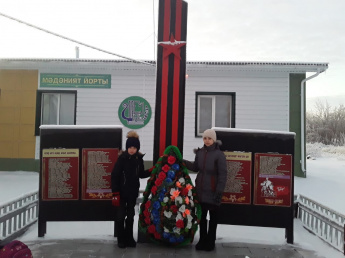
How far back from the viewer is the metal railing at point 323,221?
4.52m

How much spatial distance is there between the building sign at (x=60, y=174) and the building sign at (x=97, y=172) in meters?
0.15

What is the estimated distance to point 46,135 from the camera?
476cm

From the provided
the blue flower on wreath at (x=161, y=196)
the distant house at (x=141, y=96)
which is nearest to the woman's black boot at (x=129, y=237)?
the blue flower on wreath at (x=161, y=196)

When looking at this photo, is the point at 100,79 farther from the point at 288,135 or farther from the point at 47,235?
the point at 288,135

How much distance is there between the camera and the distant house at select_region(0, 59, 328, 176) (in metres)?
10.8

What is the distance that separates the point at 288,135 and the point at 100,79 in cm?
803

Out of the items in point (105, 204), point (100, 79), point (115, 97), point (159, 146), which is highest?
point (100, 79)

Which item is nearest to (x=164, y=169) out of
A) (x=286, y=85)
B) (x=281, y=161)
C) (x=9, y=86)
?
(x=281, y=161)

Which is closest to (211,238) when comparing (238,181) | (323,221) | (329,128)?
(238,181)

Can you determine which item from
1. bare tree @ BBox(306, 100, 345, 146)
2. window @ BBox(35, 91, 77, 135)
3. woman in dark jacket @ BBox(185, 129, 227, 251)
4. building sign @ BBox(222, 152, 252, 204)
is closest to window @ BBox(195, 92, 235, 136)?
window @ BBox(35, 91, 77, 135)

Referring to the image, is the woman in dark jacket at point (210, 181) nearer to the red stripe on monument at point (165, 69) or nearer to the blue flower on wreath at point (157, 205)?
the blue flower on wreath at point (157, 205)

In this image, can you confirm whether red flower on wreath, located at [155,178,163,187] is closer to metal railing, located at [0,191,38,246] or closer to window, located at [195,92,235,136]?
metal railing, located at [0,191,38,246]

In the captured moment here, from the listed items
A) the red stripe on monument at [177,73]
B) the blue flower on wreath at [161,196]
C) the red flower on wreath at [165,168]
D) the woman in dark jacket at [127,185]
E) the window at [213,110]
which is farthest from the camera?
the window at [213,110]

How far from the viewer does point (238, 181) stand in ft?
15.5
